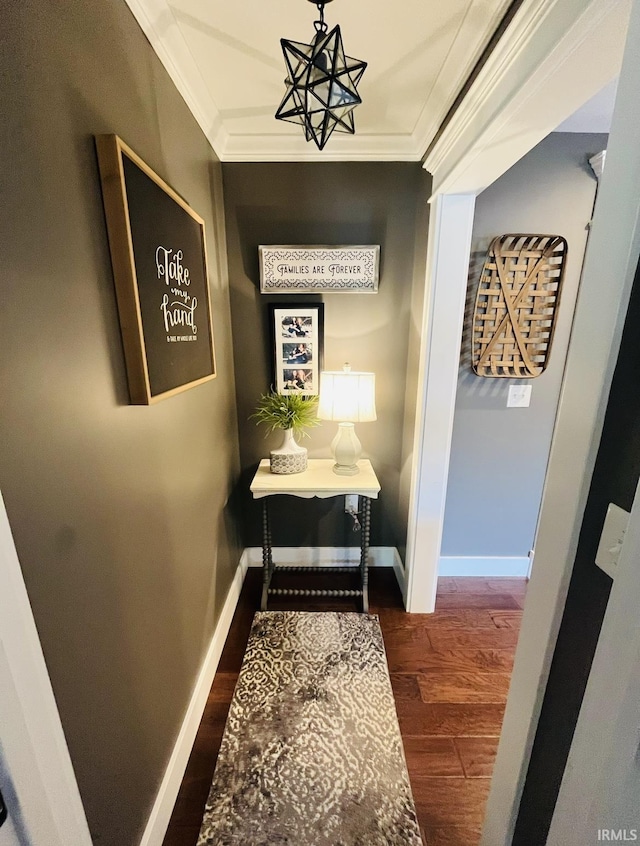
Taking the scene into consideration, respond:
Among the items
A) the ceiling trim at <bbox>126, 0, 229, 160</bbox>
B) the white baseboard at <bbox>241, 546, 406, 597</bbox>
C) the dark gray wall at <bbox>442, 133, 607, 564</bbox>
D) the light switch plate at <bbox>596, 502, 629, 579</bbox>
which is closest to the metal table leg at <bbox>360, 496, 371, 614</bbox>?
the white baseboard at <bbox>241, 546, 406, 597</bbox>

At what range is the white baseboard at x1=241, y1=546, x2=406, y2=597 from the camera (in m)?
2.38

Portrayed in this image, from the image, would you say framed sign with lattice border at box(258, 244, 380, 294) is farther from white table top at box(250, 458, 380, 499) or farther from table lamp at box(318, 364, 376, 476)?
white table top at box(250, 458, 380, 499)

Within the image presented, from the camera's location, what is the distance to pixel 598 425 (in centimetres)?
61

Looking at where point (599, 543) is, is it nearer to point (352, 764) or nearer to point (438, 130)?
point (352, 764)

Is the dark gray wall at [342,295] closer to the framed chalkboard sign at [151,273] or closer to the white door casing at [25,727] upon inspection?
the framed chalkboard sign at [151,273]

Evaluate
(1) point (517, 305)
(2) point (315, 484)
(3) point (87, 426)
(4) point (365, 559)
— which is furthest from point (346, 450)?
(3) point (87, 426)

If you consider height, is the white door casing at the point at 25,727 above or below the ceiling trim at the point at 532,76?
below

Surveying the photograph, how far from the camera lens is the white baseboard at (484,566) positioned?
231 centimetres

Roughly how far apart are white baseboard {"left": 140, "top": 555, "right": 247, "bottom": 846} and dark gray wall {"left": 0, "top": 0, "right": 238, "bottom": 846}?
0.18ft

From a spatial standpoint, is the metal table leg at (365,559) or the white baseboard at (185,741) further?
the metal table leg at (365,559)

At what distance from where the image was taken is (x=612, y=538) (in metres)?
0.60

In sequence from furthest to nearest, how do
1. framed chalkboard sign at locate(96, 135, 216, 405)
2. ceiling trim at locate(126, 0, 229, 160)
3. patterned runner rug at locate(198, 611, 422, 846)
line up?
patterned runner rug at locate(198, 611, 422, 846)
ceiling trim at locate(126, 0, 229, 160)
framed chalkboard sign at locate(96, 135, 216, 405)

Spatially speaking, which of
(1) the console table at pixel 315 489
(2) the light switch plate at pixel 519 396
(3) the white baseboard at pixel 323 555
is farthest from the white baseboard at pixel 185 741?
(2) the light switch plate at pixel 519 396

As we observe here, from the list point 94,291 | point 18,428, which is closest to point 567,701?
point 18,428
